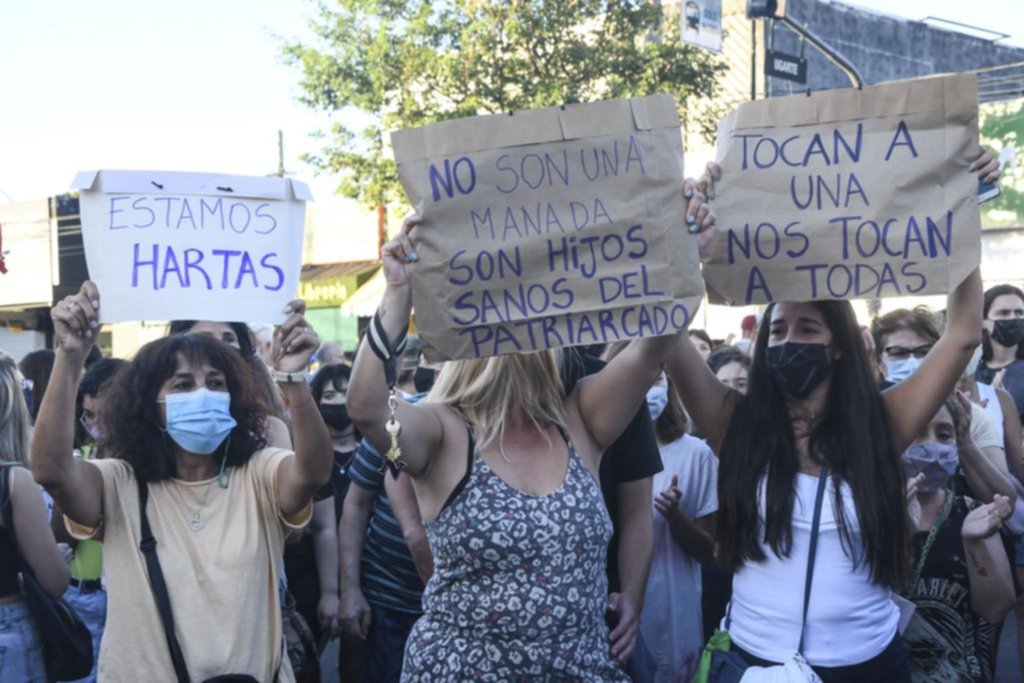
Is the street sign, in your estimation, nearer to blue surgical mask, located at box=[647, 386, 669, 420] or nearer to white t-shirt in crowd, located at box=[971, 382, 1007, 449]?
white t-shirt in crowd, located at box=[971, 382, 1007, 449]

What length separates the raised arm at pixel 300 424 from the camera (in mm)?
3260

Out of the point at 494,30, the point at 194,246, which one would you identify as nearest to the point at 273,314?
the point at 194,246

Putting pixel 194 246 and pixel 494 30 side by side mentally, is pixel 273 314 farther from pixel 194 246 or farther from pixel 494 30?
pixel 494 30

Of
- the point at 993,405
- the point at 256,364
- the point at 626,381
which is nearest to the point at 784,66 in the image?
the point at 993,405

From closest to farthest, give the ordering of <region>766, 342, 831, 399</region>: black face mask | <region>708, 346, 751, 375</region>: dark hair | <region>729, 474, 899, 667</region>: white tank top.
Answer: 1. <region>729, 474, 899, 667</region>: white tank top
2. <region>766, 342, 831, 399</region>: black face mask
3. <region>708, 346, 751, 375</region>: dark hair

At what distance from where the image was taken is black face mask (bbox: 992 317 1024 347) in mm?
6508

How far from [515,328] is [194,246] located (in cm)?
123

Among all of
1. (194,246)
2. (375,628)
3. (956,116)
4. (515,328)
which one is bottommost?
(375,628)

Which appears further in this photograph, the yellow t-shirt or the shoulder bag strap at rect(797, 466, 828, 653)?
the yellow t-shirt

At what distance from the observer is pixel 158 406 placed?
143 inches

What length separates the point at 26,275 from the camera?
2497 centimetres

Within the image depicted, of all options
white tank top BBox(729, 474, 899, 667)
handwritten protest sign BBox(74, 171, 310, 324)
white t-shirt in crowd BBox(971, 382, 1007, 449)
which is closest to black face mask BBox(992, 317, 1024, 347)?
white t-shirt in crowd BBox(971, 382, 1007, 449)

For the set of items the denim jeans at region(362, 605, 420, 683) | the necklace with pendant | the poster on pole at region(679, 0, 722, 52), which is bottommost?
the denim jeans at region(362, 605, 420, 683)

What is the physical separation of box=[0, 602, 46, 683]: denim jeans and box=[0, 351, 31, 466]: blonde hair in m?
0.52
